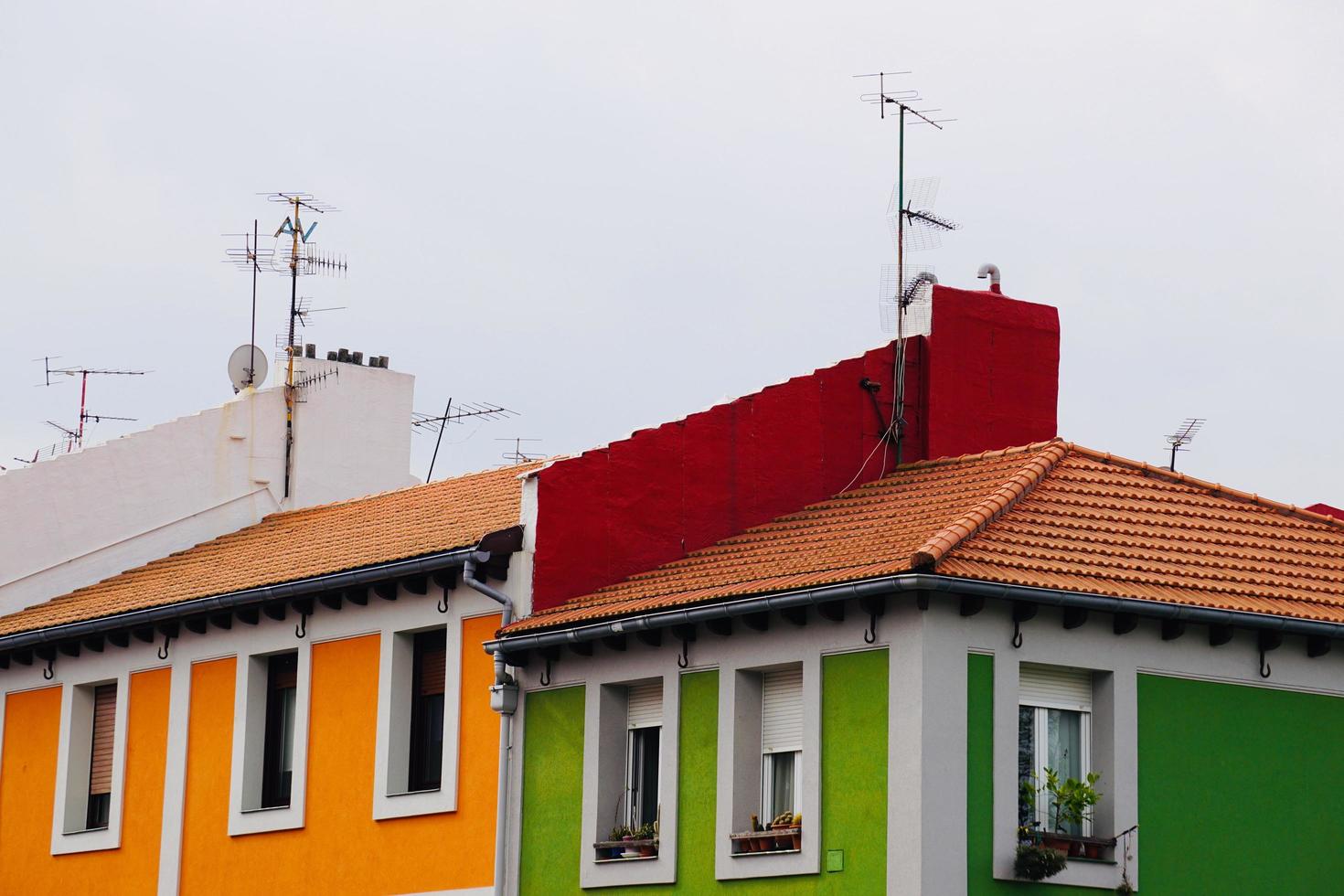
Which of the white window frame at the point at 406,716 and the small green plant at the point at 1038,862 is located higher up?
the white window frame at the point at 406,716

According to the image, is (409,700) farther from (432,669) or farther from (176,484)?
(176,484)

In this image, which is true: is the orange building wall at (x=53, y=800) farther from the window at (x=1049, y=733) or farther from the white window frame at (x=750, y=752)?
the window at (x=1049, y=733)

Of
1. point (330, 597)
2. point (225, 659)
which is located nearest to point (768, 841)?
point (330, 597)

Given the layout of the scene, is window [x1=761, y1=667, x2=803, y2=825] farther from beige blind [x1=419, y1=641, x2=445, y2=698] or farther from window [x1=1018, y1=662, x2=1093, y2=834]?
beige blind [x1=419, y1=641, x2=445, y2=698]

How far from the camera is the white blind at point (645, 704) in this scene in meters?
22.1

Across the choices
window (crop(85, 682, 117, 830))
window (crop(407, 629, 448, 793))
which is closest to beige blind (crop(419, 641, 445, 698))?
window (crop(407, 629, 448, 793))

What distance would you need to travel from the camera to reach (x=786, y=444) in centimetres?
2445

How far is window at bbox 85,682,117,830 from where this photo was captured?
28.5 metres

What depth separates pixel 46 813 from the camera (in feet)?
95.0

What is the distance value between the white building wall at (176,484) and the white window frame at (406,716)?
7774 mm

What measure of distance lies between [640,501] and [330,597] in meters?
3.73

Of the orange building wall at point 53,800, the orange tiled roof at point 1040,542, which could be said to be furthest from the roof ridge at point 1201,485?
the orange building wall at point 53,800

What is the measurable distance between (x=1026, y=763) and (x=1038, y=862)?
1151 millimetres

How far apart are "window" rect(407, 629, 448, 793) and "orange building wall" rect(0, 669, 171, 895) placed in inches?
167
